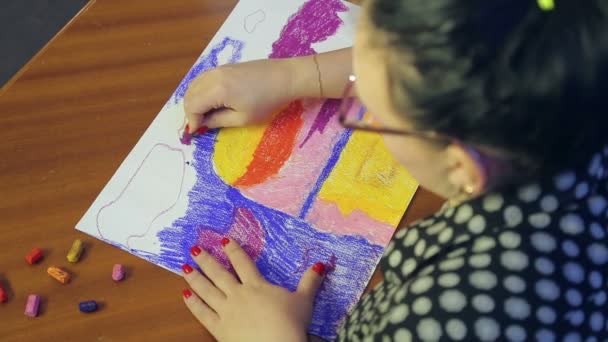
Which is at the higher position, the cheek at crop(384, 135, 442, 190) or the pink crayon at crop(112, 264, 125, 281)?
the cheek at crop(384, 135, 442, 190)

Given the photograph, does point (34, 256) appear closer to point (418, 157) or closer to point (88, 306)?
point (88, 306)

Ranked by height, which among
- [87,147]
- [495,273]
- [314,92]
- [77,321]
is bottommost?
[77,321]

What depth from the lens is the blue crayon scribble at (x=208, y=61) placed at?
84cm

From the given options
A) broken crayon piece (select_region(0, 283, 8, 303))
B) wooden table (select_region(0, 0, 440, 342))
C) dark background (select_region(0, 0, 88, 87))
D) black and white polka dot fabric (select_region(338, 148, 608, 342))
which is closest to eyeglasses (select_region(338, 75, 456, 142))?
black and white polka dot fabric (select_region(338, 148, 608, 342))

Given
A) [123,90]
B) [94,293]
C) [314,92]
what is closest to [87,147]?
[123,90]

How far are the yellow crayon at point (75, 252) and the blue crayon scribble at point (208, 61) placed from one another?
232 millimetres

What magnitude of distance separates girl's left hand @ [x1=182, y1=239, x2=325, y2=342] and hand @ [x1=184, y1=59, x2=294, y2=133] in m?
0.18

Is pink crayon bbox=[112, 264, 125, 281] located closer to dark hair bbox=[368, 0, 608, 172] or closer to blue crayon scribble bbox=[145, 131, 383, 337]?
blue crayon scribble bbox=[145, 131, 383, 337]

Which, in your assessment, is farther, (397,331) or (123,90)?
(123,90)

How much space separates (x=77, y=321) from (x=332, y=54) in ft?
1.54

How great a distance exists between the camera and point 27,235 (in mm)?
740

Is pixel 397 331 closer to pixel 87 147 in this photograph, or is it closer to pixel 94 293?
pixel 94 293

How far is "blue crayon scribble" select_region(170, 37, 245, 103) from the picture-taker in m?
0.84

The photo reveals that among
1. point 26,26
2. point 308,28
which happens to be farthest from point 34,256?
point 26,26
